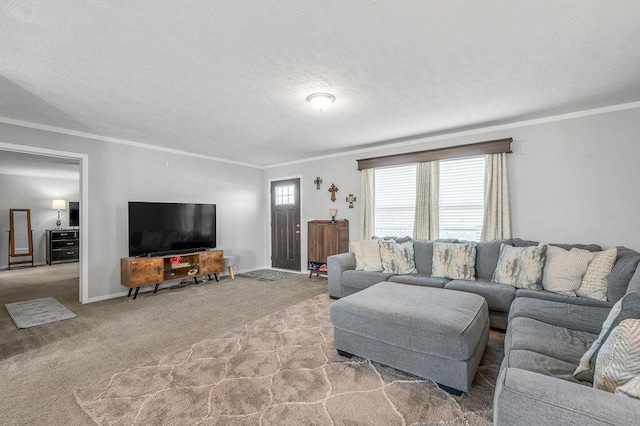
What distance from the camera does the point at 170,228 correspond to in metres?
4.95

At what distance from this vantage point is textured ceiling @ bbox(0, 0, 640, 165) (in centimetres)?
178

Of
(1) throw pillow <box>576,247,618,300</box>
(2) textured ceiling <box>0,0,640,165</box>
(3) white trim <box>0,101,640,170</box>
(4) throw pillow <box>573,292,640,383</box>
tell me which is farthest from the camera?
(3) white trim <box>0,101,640,170</box>

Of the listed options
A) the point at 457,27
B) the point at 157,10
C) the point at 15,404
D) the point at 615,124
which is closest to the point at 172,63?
the point at 157,10

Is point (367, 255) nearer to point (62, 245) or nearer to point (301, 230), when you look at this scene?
point (301, 230)

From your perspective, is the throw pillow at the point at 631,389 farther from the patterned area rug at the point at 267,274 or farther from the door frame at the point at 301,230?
the door frame at the point at 301,230

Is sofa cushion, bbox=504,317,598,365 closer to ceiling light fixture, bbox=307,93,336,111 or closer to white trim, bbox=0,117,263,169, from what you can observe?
ceiling light fixture, bbox=307,93,336,111

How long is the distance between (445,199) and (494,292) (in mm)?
1767

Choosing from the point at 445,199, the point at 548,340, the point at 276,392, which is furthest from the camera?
the point at 445,199

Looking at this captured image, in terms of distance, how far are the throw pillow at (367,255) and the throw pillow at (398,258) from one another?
0.07 meters

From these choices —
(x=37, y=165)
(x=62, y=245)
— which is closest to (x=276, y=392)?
(x=37, y=165)

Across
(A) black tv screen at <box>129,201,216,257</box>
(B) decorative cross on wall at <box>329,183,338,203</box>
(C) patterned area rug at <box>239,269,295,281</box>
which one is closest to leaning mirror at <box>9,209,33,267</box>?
(A) black tv screen at <box>129,201,216,257</box>

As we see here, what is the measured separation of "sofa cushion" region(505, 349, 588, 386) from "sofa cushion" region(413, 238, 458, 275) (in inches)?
92.0

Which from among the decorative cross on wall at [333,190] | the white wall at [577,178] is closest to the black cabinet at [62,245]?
the decorative cross on wall at [333,190]

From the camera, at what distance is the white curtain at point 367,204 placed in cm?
514
